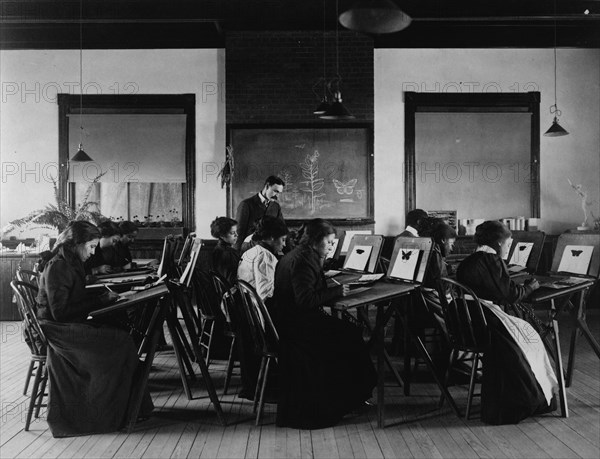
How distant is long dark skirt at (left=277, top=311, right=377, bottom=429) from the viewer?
3.43 metres

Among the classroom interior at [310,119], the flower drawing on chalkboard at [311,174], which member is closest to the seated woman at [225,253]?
the classroom interior at [310,119]

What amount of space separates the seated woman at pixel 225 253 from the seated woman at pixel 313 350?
118 cm

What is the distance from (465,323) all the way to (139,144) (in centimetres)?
588

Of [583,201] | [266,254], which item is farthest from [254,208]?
[583,201]

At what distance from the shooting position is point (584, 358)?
5.12 metres

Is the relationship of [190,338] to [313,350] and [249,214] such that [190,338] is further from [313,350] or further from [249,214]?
[249,214]

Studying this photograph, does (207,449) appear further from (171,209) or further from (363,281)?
(171,209)

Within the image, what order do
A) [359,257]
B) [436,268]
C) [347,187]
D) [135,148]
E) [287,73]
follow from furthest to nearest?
1. [135,148]
2. [347,187]
3. [287,73]
4. [359,257]
5. [436,268]

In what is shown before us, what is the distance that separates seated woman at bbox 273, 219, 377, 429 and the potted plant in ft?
15.0

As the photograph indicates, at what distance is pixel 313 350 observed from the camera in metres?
3.46

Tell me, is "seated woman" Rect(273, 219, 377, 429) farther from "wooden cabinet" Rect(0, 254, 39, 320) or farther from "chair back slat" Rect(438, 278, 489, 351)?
"wooden cabinet" Rect(0, 254, 39, 320)

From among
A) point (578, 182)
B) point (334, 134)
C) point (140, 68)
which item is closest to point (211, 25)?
point (140, 68)

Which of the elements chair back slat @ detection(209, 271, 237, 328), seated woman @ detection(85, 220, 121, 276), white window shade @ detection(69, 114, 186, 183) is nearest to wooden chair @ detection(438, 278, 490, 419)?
chair back slat @ detection(209, 271, 237, 328)

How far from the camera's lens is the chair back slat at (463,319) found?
3491mm
